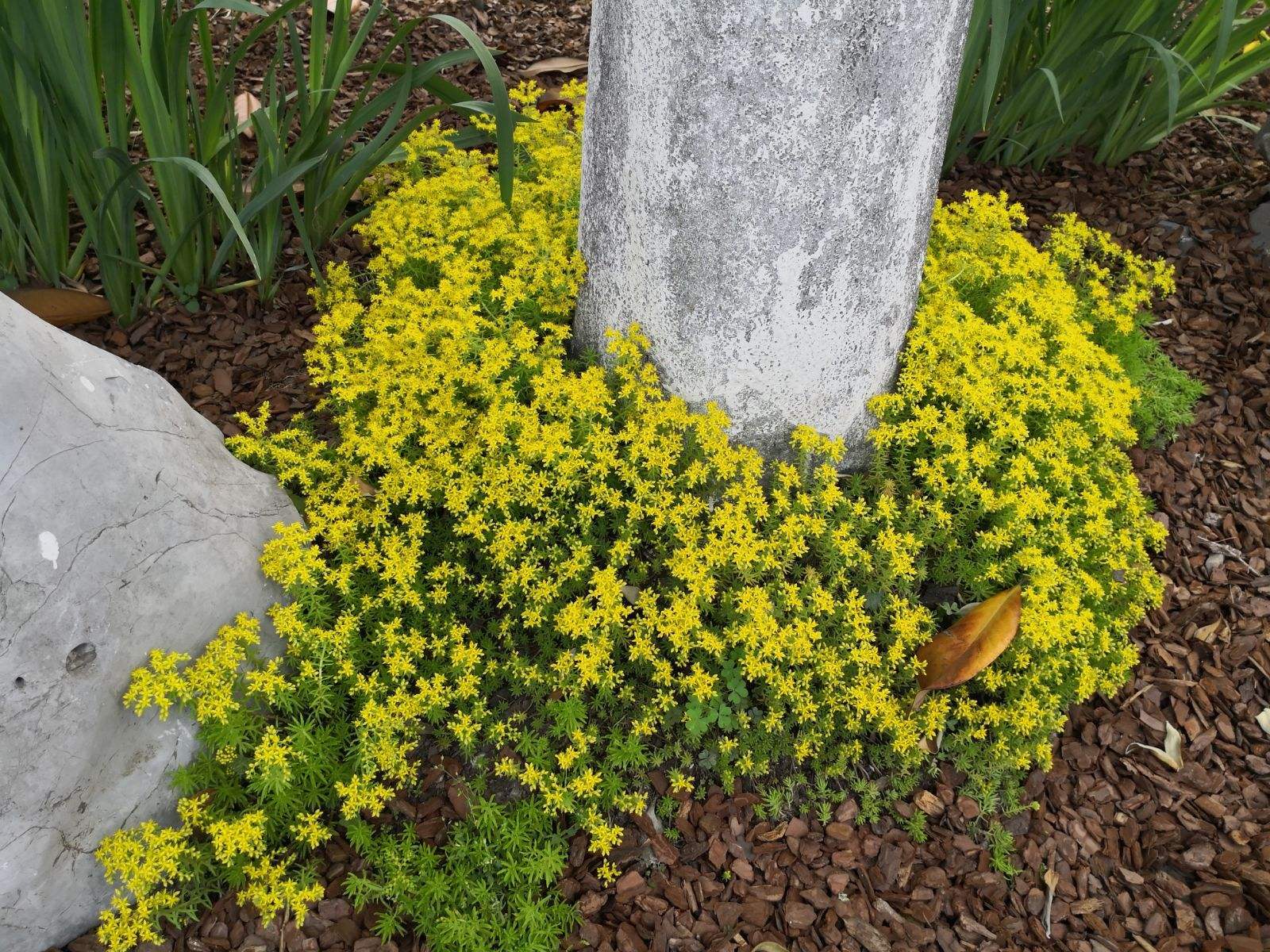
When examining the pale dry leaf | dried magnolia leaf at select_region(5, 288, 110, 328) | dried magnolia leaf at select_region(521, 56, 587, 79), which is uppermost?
dried magnolia leaf at select_region(521, 56, 587, 79)

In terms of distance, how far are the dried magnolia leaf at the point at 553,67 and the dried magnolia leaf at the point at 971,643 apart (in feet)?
10.6

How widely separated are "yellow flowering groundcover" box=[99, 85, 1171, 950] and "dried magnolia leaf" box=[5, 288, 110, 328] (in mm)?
815

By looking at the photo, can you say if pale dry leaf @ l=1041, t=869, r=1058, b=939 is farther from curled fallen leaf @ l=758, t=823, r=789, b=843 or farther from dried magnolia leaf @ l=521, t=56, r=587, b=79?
dried magnolia leaf @ l=521, t=56, r=587, b=79

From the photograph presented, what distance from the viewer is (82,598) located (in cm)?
201

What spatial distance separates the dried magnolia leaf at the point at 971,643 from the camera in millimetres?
2428

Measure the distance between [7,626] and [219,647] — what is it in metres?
0.42

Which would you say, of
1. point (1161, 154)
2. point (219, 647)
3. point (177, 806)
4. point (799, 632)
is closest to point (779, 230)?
point (799, 632)

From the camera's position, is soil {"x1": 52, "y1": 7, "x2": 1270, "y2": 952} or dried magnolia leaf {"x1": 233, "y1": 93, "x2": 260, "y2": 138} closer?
soil {"x1": 52, "y1": 7, "x2": 1270, "y2": 952}

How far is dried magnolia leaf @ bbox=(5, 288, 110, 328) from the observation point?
2951mm

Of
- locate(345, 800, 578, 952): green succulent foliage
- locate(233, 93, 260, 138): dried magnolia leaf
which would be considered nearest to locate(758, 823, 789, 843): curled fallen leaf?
locate(345, 800, 578, 952): green succulent foliage

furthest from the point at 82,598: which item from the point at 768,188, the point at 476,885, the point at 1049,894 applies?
the point at 1049,894

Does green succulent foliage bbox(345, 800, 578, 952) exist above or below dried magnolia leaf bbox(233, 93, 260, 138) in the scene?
below

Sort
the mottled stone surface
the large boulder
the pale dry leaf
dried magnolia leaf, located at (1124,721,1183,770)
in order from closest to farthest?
1. the large boulder
2. the mottled stone surface
3. the pale dry leaf
4. dried magnolia leaf, located at (1124,721,1183,770)

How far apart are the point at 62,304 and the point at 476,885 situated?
221cm
